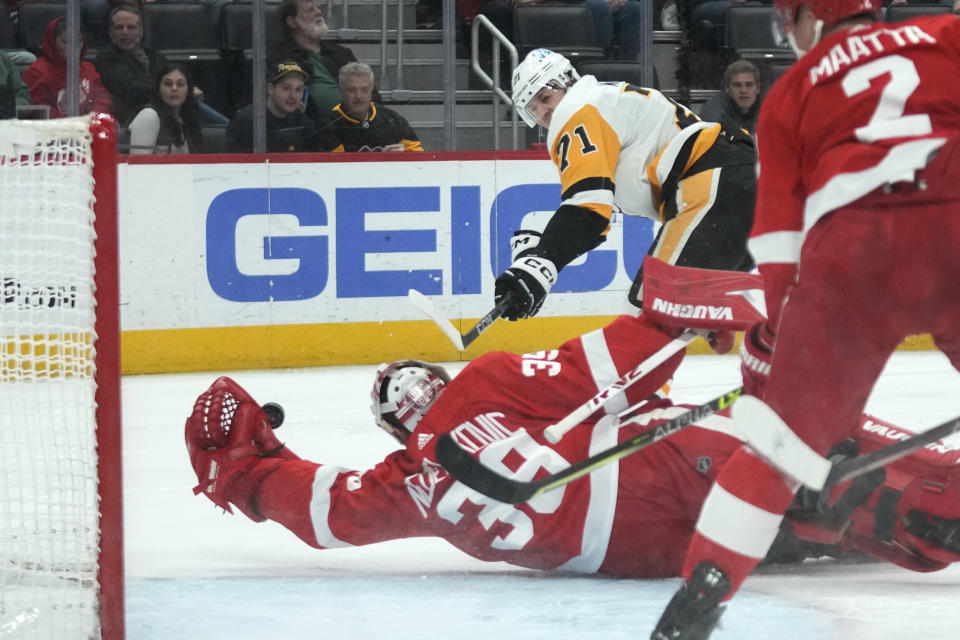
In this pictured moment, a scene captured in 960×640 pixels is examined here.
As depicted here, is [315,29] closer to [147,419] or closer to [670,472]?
[147,419]

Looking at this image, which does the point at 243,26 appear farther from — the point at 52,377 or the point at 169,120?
the point at 52,377

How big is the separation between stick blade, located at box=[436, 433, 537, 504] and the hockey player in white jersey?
0.94 meters

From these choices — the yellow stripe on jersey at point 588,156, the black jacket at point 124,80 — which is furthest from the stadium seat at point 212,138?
the yellow stripe on jersey at point 588,156

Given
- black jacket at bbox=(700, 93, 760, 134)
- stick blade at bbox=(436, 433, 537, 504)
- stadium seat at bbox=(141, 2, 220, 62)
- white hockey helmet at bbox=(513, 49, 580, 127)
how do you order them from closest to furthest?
stick blade at bbox=(436, 433, 537, 504)
white hockey helmet at bbox=(513, 49, 580, 127)
stadium seat at bbox=(141, 2, 220, 62)
black jacket at bbox=(700, 93, 760, 134)

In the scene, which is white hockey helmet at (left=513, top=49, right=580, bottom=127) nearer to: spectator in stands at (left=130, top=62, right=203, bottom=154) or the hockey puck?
the hockey puck

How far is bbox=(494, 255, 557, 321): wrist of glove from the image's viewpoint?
3154mm

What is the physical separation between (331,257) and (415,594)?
129 inches

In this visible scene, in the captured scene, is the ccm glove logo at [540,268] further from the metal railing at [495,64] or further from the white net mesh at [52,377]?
the metal railing at [495,64]

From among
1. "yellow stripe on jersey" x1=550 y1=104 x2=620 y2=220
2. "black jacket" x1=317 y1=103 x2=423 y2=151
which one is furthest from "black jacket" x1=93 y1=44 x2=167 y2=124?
"yellow stripe on jersey" x1=550 y1=104 x2=620 y2=220

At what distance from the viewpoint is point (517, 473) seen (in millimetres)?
2438

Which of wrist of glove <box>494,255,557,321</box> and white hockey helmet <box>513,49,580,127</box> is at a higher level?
white hockey helmet <box>513,49,580,127</box>

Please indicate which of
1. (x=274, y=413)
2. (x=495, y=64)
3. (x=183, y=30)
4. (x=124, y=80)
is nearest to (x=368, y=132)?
(x=495, y=64)

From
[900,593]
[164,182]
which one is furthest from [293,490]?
[164,182]

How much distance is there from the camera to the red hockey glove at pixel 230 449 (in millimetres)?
2602
